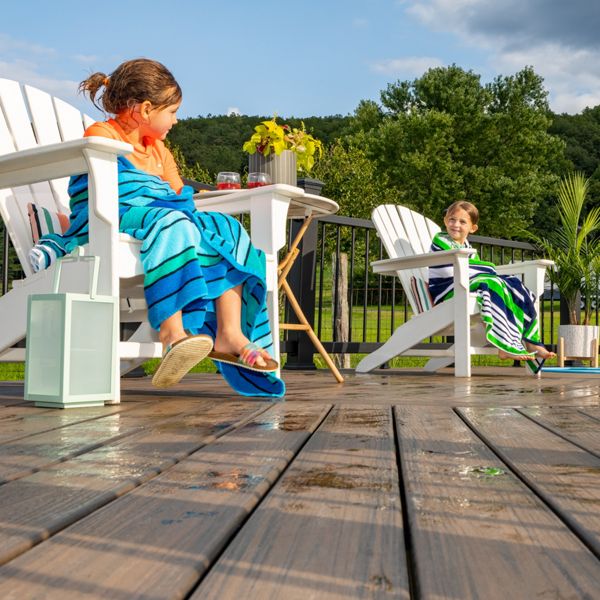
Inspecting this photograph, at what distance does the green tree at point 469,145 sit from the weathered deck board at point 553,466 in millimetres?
24491

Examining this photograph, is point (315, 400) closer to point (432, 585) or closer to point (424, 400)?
point (424, 400)

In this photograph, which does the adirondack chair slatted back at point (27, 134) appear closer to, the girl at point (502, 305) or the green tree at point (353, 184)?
the girl at point (502, 305)

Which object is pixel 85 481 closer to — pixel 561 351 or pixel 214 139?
pixel 561 351

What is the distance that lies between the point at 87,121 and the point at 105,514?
2.88m

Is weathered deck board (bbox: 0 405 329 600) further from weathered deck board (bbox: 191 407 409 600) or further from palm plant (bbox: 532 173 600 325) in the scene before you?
palm plant (bbox: 532 173 600 325)

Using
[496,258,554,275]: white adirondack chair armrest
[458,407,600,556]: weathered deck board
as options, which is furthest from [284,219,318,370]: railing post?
[458,407,600,556]: weathered deck board

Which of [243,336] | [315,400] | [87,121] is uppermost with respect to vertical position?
[87,121]

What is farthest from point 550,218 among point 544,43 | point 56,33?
point 56,33

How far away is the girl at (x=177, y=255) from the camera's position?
2484 mm

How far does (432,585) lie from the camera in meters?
0.69

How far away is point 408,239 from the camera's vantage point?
17.3 feet

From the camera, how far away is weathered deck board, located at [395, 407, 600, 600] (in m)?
0.69

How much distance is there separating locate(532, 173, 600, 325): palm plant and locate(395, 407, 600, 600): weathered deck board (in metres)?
5.18

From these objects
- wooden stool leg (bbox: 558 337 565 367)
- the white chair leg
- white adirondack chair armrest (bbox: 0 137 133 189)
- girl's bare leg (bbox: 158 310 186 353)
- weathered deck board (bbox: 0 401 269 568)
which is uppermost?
white adirondack chair armrest (bbox: 0 137 133 189)
